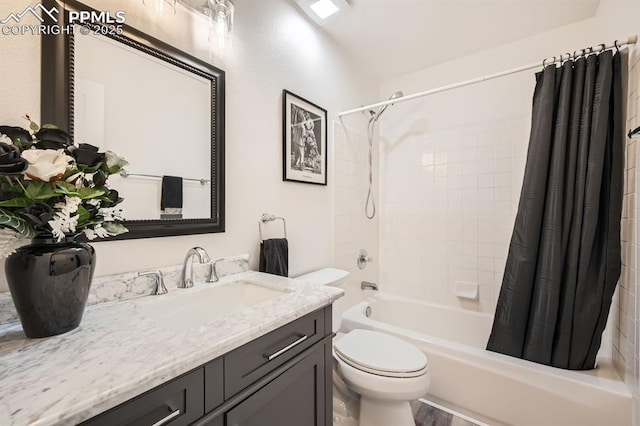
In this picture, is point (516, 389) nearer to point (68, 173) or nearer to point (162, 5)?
point (68, 173)

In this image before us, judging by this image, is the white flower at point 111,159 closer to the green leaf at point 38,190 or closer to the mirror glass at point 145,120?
the green leaf at point 38,190

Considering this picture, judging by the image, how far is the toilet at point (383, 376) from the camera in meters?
1.24

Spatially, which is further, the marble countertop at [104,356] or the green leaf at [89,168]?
the green leaf at [89,168]

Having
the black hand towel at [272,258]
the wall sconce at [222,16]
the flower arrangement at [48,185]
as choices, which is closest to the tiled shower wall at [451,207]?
the black hand towel at [272,258]

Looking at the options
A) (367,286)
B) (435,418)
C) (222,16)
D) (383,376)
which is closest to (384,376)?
(383,376)

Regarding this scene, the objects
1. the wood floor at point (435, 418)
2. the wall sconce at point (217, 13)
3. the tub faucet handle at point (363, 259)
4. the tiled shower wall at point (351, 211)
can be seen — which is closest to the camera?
the wall sconce at point (217, 13)

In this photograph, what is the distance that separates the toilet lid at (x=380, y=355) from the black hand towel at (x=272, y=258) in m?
0.52

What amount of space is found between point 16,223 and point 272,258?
3.09ft

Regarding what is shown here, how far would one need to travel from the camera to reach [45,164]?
0.62 metres

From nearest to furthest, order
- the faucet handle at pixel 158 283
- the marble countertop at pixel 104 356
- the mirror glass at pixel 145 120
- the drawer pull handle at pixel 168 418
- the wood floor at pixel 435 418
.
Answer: the marble countertop at pixel 104 356 < the drawer pull handle at pixel 168 418 < the mirror glass at pixel 145 120 < the faucet handle at pixel 158 283 < the wood floor at pixel 435 418

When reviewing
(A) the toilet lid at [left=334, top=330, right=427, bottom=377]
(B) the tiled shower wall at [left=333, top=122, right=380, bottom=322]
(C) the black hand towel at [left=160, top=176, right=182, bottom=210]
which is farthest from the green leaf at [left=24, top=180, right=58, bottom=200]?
(B) the tiled shower wall at [left=333, top=122, right=380, bottom=322]

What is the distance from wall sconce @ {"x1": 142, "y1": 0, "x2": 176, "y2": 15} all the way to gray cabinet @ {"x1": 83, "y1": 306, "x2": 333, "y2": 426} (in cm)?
130

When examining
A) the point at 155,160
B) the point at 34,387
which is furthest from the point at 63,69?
the point at 34,387

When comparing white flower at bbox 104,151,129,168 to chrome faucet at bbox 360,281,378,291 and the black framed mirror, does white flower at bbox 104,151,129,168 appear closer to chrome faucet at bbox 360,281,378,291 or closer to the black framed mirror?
the black framed mirror
